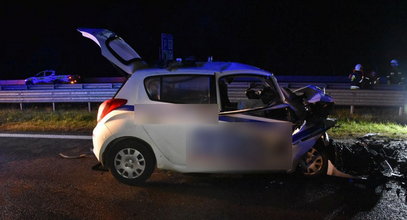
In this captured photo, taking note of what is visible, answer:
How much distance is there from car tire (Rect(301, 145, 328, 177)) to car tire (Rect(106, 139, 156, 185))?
86.7 inches

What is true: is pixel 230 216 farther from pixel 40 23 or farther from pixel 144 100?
pixel 40 23

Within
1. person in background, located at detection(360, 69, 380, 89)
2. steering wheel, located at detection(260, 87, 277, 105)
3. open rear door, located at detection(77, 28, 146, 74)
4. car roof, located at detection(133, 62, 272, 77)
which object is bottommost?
person in background, located at detection(360, 69, 380, 89)

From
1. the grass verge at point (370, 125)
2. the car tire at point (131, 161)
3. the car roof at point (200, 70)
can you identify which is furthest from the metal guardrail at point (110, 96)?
the car tire at point (131, 161)

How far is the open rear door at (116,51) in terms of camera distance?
503 centimetres

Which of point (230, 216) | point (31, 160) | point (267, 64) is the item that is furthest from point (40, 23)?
point (230, 216)

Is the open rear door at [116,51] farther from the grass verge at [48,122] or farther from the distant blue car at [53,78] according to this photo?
the distant blue car at [53,78]

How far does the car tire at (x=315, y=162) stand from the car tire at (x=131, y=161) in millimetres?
2203

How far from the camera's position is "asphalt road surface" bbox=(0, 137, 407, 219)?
4.07 m

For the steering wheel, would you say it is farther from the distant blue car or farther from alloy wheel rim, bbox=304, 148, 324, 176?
the distant blue car

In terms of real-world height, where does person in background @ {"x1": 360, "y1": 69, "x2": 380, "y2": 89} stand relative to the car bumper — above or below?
above

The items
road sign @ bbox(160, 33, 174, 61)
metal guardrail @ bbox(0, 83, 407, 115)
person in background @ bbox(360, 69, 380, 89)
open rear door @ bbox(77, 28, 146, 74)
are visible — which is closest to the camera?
open rear door @ bbox(77, 28, 146, 74)

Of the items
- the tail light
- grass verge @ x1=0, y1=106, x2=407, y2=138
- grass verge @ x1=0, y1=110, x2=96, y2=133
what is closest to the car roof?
the tail light

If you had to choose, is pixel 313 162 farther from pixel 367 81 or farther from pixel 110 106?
pixel 367 81

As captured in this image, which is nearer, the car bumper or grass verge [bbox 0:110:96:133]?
the car bumper
